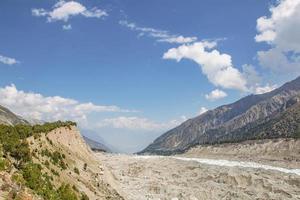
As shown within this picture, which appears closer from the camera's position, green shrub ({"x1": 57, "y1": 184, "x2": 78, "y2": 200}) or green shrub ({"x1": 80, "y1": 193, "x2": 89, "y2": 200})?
green shrub ({"x1": 57, "y1": 184, "x2": 78, "y2": 200})

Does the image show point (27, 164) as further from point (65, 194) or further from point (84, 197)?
point (84, 197)

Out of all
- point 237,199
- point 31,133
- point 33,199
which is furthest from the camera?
point 237,199

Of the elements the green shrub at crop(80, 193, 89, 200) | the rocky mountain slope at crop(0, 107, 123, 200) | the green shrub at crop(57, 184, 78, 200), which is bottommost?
the green shrub at crop(80, 193, 89, 200)

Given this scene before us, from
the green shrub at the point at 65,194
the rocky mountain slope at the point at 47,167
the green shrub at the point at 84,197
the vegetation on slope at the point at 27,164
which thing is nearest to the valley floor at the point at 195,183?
the rocky mountain slope at the point at 47,167

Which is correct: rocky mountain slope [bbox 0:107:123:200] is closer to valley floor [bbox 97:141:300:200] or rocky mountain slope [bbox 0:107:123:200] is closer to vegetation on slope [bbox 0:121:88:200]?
vegetation on slope [bbox 0:121:88:200]

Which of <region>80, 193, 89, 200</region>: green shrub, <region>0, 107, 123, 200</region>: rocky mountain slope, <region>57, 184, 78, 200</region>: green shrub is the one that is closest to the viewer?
<region>0, 107, 123, 200</region>: rocky mountain slope

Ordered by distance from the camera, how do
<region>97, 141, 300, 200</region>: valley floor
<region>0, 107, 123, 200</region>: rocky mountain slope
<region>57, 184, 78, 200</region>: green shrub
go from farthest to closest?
<region>97, 141, 300, 200</region>: valley floor < <region>57, 184, 78, 200</region>: green shrub < <region>0, 107, 123, 200</region>: rocky mountain slope

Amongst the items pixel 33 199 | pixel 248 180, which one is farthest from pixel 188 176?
pixel 33 199

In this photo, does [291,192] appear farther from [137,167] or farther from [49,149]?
[49,149]

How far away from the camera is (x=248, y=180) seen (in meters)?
69.5

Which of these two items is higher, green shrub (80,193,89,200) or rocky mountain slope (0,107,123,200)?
rocky mountain slope (0,107,123,200)

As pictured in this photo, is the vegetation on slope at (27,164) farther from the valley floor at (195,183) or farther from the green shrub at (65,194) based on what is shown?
the valley floor at (195,183)

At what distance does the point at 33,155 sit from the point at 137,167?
1910 inches

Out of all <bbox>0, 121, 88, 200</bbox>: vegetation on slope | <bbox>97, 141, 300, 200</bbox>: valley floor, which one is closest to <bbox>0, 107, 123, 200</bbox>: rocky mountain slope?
<bbox>0, 121, 88, 200</bbox>: vegetation on slope
